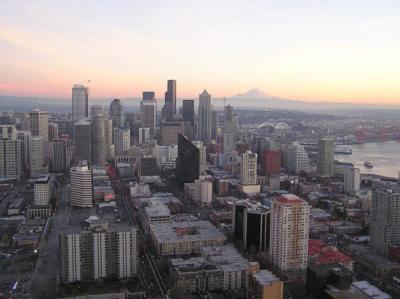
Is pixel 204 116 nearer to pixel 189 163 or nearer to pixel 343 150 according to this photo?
pixel 343 150

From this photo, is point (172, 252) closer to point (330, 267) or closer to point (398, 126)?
point (330, 267)

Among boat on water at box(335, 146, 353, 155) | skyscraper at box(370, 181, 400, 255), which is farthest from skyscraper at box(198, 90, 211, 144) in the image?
skyscraper at box(370, 181, 400, 255)

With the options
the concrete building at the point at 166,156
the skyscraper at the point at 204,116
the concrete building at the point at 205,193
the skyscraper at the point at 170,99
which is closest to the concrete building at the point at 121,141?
the concrete building at the point at 166,156

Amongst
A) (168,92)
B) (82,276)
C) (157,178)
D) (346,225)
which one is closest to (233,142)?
(157,178)

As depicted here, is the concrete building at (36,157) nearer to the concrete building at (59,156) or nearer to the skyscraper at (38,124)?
the concrete building at (59,156)

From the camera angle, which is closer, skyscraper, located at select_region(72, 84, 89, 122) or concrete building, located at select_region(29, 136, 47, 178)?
concrete building, located at select_region(29, 136, 47, 178)

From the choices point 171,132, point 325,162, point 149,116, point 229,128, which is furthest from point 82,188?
point 149,116

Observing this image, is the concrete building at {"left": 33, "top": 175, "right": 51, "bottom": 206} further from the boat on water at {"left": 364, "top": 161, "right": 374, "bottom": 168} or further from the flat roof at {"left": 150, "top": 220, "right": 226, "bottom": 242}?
the boat on water at {"left": 364, "top": 161, "right": 374, "bottom": 168}
